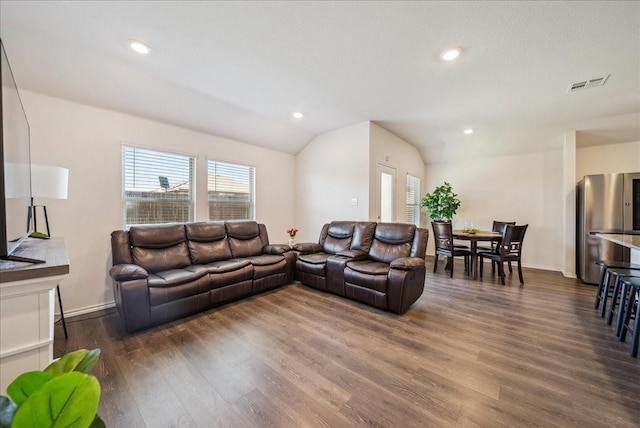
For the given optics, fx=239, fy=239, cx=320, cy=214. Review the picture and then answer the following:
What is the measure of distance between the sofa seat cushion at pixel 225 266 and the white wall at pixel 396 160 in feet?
7.59

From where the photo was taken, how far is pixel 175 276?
2.69m

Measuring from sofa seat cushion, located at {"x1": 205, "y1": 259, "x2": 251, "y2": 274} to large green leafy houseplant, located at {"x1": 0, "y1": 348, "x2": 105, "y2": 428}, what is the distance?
2468 mm

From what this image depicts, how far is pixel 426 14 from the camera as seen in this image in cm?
188

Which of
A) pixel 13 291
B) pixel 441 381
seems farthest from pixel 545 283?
pixel 13 291

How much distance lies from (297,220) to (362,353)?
3581mm

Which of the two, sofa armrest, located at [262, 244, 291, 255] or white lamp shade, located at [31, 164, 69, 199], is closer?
white lamp shade, located at [31, 164, 69, 199]

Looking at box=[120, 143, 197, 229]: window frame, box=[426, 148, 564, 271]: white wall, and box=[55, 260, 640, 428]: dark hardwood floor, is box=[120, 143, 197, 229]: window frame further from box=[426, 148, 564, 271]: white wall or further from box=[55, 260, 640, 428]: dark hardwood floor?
box=[426, 148, 564, 271]: white wall

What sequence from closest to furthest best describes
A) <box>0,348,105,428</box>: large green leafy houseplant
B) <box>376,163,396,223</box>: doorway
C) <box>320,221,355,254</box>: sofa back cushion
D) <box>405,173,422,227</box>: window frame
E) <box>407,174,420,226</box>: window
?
1. <box>0,348,105,428</box>: large green leafy houseplant
2. <box>320,221,355,254</box>: sofa back cushion
3. <box>376,163,396,223</box>: doorway
4. <box>405,173,422,227</box>: window frame
5. <box>407,174,420,226</box>: window

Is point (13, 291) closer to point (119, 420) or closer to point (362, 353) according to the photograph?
point (119, 420)

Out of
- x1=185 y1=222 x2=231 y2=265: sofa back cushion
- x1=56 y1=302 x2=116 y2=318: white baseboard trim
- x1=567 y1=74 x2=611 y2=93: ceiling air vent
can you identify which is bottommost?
x1=56 y1=302 x2=116 y2=318: white baseboard trim

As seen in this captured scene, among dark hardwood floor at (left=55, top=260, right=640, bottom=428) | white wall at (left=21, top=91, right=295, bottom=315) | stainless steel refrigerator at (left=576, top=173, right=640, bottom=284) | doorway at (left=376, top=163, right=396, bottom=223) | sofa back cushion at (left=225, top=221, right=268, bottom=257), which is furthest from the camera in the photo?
doorway at (left=376, top=163, right=396, bottom=223)

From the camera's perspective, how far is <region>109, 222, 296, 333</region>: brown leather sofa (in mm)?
2416

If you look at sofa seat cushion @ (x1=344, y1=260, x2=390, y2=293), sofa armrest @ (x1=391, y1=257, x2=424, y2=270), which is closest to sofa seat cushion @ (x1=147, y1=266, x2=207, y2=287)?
sofa seat cushion @ (x1=344, y1=260, x2=390, y2=293)

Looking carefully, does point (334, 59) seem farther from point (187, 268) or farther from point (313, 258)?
point (187, 268)
